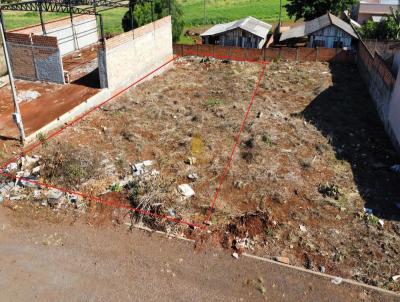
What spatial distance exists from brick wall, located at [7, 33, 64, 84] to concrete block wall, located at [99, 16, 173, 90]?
9.69 feet

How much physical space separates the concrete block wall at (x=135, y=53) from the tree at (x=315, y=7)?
44.4 feet

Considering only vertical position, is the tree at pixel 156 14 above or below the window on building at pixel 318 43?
above

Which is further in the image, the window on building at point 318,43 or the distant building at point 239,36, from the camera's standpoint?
the distant building at point 239,36

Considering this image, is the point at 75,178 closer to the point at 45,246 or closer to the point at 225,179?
the point at 45,246

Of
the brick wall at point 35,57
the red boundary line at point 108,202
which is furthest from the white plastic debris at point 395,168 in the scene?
the brick wall at point 35,57

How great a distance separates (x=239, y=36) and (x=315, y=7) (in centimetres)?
875

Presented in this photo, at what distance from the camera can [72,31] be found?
26750mm

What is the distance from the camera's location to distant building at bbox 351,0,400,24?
37.7 meters

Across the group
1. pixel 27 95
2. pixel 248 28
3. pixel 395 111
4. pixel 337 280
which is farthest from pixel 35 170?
pixel 248 28

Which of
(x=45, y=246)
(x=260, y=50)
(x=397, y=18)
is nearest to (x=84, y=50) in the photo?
(x=260, y=50)

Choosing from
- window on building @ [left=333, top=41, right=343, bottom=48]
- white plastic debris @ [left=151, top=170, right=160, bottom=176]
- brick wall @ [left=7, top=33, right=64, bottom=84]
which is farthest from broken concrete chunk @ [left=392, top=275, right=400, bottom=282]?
window on building @ [left=333, top=41, right=343, bottom=48]

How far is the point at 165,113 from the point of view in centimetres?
1811

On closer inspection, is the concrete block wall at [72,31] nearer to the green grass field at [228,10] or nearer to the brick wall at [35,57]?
the brick wall at [35,57]

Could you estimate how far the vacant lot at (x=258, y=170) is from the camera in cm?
1028
